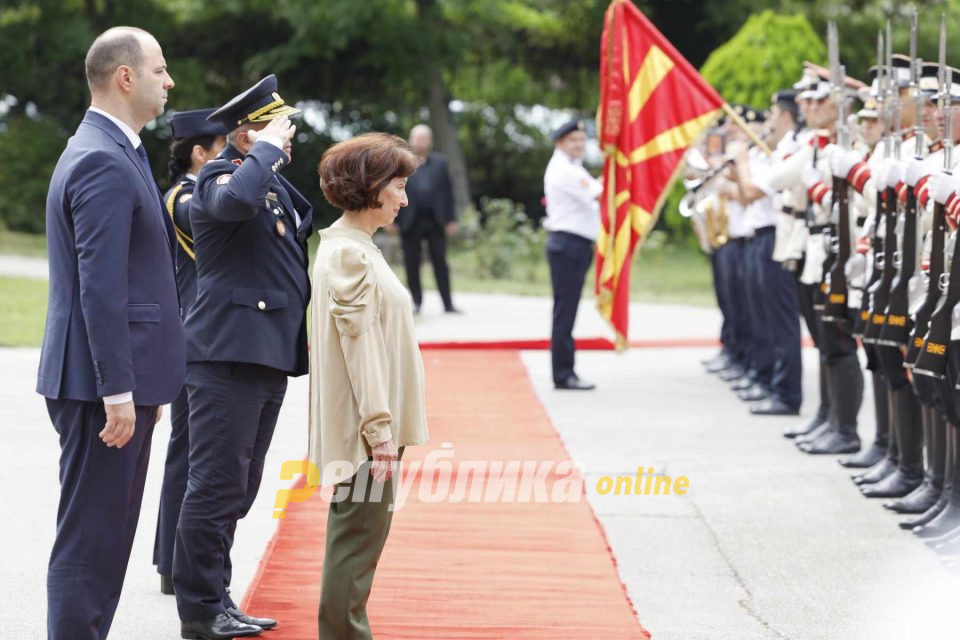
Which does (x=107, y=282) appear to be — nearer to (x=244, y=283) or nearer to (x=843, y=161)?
(x=244, y=283)

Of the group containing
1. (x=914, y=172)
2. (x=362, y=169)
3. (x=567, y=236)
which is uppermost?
(x=362, y=169)

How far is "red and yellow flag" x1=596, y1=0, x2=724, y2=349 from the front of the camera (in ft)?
33.5

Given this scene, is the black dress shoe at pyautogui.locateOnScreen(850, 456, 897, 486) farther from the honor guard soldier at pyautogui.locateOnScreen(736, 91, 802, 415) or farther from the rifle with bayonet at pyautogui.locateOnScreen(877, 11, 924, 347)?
the honor guard soldier at pyautogui.locateOnScreen(736, 91, 802, 415)

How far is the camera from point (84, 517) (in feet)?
13.5

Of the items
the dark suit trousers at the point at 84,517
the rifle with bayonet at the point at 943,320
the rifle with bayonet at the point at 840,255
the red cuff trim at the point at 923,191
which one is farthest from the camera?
the rifle with bayonet at the point at 840,255

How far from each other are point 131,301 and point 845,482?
15.2 ft

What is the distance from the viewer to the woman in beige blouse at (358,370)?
419 cm

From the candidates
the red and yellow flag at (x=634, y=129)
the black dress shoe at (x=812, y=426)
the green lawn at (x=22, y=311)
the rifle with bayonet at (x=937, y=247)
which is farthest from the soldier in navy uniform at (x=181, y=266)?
the green lawn at (x=22, y=311)

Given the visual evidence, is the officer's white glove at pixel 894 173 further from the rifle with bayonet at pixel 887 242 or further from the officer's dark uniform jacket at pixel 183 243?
the officer's dark uniform jacket at pixel 183 243

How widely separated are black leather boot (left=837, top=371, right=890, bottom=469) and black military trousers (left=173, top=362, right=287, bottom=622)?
164 inches

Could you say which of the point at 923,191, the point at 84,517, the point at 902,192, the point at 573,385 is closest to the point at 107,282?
the point at 84,517

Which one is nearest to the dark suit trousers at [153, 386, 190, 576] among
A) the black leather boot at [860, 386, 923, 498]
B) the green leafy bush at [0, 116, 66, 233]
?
the black leather boot at [860, 386, 923, 498]

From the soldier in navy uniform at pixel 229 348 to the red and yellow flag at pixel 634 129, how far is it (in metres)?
5.77

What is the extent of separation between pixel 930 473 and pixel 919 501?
0.15 m
